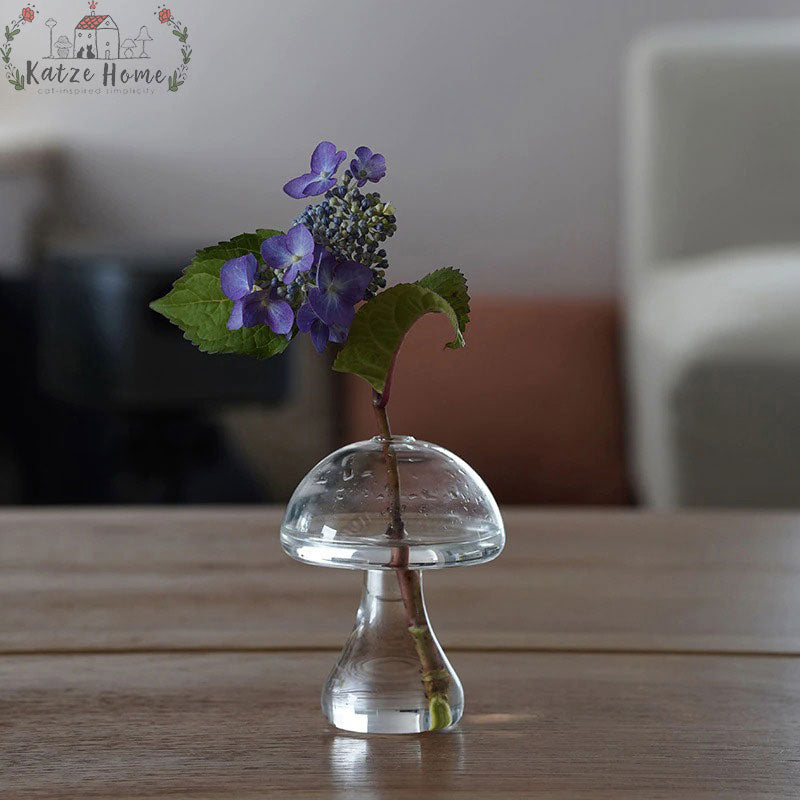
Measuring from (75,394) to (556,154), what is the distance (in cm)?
112

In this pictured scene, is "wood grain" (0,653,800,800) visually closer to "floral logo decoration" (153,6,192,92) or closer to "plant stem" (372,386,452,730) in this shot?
"plant stem" (372,386,452,730)

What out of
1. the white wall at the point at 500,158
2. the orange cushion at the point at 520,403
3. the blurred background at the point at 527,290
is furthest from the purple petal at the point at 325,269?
the orange cushion at the point at 520,403

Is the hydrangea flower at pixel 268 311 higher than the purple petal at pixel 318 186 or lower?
lower

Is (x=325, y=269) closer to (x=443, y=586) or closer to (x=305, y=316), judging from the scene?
(x=305, y=316)

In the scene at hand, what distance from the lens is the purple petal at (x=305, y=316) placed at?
402mm

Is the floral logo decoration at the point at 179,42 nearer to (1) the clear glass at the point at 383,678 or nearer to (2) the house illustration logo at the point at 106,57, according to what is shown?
(2) the house illustration logo at the point at 106,57

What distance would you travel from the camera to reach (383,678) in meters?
0.45

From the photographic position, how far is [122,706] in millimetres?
495

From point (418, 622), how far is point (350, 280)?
15 centimetres

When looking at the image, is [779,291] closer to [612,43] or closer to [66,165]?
[612,43]

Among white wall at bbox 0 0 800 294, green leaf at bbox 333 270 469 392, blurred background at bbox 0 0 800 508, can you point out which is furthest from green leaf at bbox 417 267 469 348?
blurred background at bbox 0 0 800 508

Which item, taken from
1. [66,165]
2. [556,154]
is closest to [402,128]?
[66,165]

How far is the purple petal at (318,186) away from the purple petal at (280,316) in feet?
0.15

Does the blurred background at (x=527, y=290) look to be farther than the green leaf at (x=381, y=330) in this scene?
Yes
